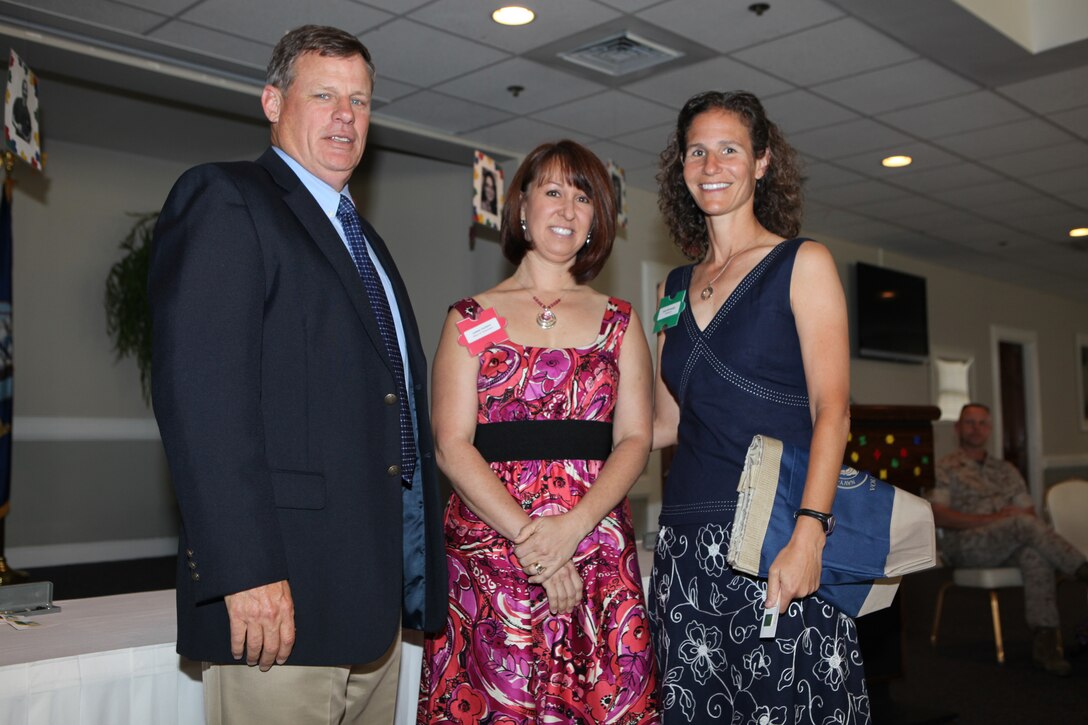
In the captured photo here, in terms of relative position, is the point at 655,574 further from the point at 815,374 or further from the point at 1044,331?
the point at 1044,331

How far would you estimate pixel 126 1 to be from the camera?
4176 mm

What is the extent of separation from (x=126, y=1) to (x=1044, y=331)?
1252 centimetres

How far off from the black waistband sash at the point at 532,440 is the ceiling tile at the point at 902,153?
17.4ft

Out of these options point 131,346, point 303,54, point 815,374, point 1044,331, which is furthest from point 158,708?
point 1044,331

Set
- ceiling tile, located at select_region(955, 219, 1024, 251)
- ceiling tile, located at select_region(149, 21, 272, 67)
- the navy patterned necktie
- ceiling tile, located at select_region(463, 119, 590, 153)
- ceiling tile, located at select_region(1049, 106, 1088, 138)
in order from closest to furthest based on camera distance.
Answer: the navy patterned necktie
ceiling tile, located at select_region(149, 21, 272, 67)
ceiling tile, located at select_region(1049, 106, 1088, 138)
ceiling tile, located at select_region(463, 119, 590, 153)
ceiling tile, located at select_region(955, 219, 1024, 251)

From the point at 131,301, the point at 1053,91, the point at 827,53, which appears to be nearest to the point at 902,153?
the point at 1053,91

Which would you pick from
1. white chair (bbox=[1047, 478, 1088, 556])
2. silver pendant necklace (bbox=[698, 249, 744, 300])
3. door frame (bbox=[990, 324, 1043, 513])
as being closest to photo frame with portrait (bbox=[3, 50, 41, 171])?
silver pendant necklace (bbox=[698, 249, 744, 300])

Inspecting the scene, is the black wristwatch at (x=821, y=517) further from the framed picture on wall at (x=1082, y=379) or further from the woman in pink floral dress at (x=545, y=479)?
the framed picture on wall at (x=1082, y=379)

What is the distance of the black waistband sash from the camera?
189 centimetres

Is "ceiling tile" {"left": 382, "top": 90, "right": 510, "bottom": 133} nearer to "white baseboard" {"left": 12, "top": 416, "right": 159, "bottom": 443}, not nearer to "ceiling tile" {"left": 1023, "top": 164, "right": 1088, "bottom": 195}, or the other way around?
"white baseboard" {"left": 12, "top": 416, "right": 159, "bottom": 443}

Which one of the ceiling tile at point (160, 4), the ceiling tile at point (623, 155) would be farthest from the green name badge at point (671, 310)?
the ceiling tile at point (623, 155)

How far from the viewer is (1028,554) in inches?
196

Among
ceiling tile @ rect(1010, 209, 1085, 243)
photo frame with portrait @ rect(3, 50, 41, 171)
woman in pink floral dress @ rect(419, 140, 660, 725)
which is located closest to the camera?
woman in pink floral dress @ rect(419, 140, 660, 725)

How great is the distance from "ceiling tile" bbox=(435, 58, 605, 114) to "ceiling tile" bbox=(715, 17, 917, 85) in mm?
908
